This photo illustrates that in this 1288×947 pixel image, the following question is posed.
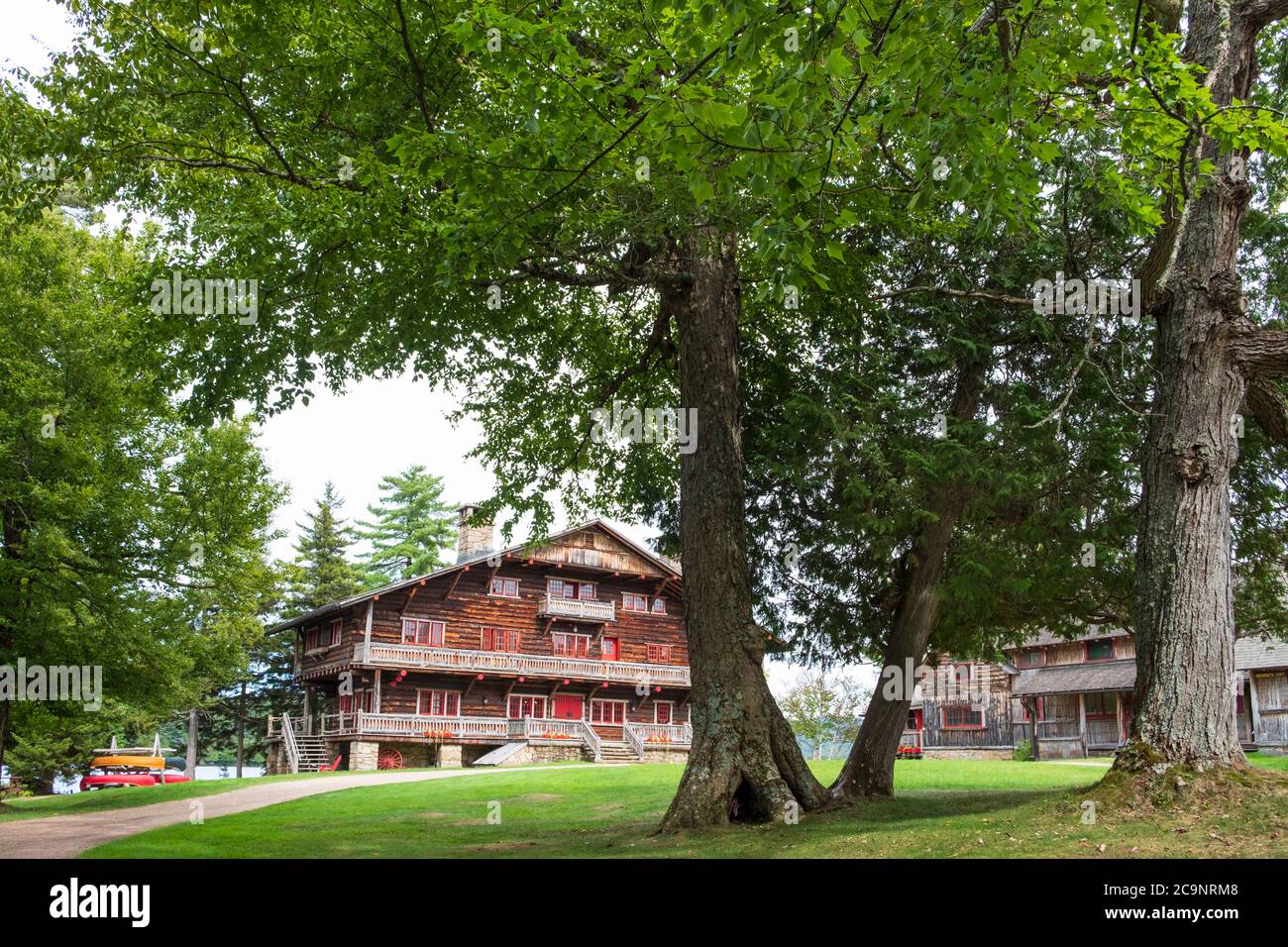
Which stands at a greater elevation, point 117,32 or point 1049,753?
point 117,32

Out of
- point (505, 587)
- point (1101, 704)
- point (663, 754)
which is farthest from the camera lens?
point (505, 587)

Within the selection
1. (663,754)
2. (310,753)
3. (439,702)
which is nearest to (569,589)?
(439,702)

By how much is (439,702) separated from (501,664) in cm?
324

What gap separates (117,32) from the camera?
1145 cm

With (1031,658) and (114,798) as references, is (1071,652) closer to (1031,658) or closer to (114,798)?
(1031,658)

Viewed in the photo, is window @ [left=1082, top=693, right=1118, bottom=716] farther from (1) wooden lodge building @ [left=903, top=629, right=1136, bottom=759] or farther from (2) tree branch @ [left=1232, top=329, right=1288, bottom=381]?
(2) tree branch @ [left=1232, top=329, right=1288, bottom=381]

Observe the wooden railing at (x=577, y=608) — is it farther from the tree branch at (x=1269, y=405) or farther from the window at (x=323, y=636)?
the tree branch at (x=1269, y=405)

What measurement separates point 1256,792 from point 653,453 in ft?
37.7

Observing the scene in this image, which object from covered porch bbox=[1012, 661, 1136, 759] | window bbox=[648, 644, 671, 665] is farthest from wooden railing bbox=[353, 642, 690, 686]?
covered porch bbox=[1012, 661, 1136, 759]

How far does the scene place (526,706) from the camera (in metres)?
43.8

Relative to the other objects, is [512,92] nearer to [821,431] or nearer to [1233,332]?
[821,431]

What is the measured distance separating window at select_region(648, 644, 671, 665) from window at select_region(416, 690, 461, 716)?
10.2 meters
